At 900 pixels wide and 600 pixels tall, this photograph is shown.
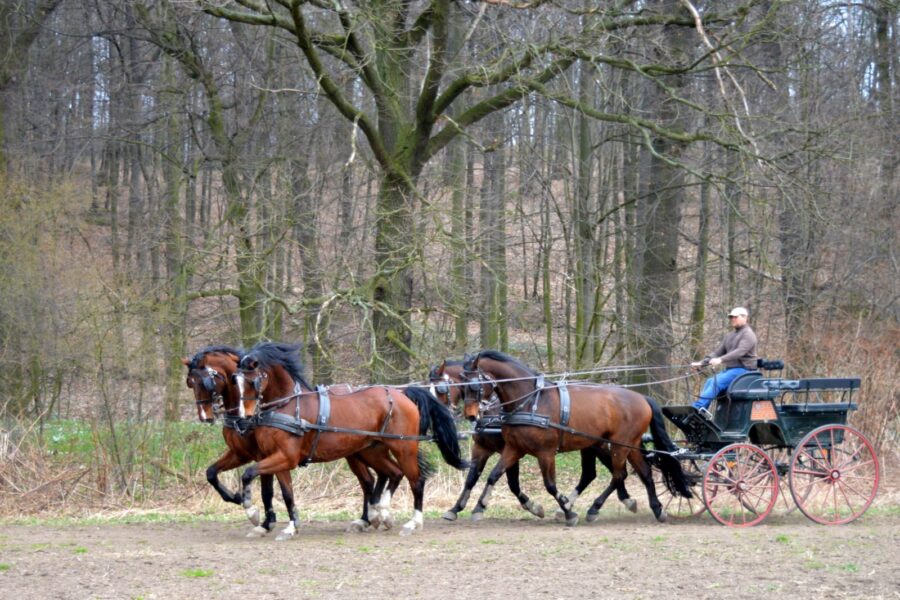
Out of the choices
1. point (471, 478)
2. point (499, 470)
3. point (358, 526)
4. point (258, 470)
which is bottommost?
point (358, 526)

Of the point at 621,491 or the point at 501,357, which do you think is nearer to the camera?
the point at 501,357

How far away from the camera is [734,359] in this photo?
10945 millimetres

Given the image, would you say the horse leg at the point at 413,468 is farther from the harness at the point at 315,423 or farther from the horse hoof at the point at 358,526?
the horse hoof at the point at 358,526

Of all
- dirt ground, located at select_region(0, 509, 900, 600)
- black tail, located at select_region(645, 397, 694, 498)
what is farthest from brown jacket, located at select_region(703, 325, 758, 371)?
dirt ground, located at select_region(0, 509, 900, 600)

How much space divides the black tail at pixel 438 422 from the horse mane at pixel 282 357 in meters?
1.21

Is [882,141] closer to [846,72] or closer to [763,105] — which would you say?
[846,72]

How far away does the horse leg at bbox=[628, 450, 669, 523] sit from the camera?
36.4 feet

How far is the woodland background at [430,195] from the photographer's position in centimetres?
1424

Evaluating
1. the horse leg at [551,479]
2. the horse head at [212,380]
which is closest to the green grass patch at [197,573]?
the horse head at [212,380]

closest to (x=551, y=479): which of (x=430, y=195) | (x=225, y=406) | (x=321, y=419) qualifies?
(x=321, y=419)

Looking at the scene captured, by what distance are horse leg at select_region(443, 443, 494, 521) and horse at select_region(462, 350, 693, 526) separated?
0.21 meters

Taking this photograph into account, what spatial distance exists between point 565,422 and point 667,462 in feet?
4.01

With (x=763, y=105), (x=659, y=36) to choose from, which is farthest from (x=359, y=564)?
(x=763, y=105)

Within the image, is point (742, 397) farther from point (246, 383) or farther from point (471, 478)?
point (246, 383)
